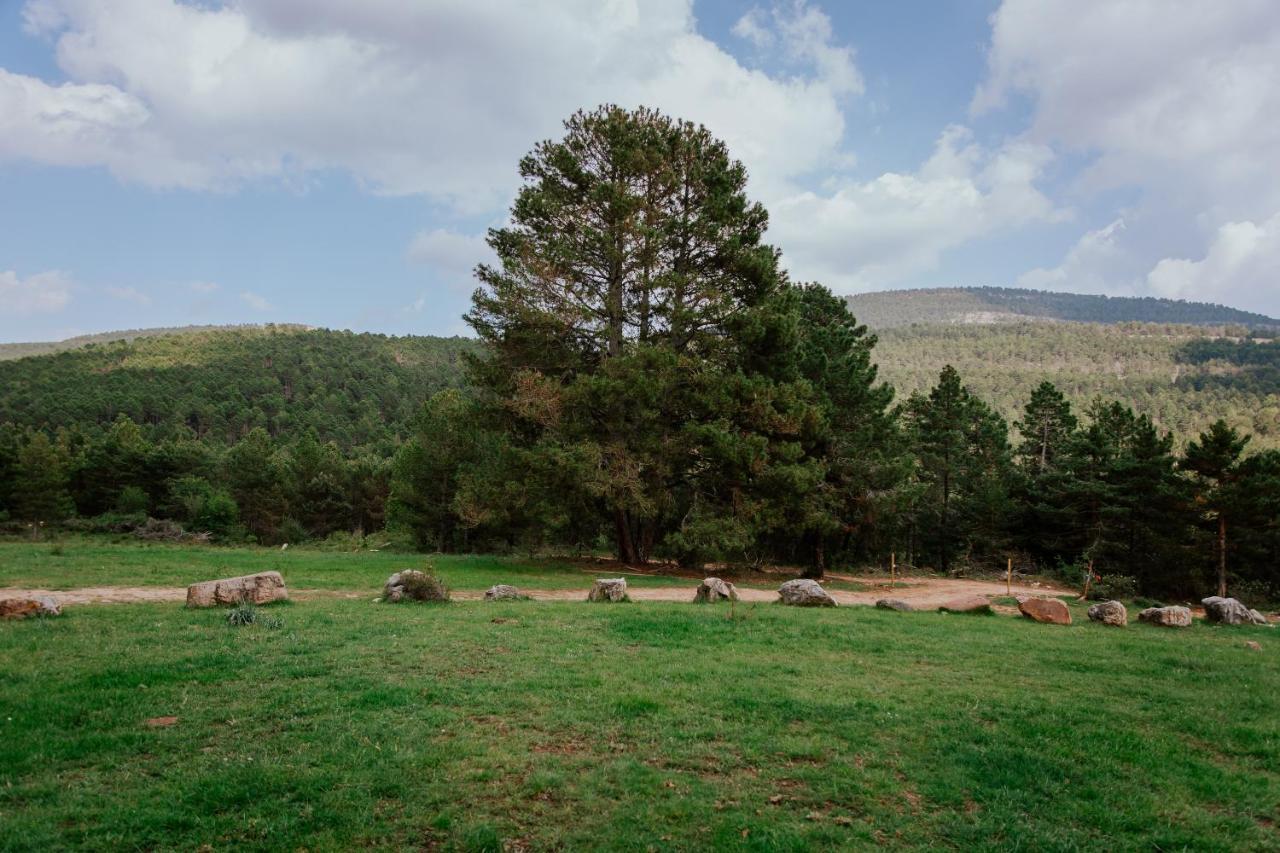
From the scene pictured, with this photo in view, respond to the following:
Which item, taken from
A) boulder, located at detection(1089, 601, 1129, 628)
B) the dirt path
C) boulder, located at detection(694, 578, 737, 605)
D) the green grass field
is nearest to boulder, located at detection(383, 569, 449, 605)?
the dirt path

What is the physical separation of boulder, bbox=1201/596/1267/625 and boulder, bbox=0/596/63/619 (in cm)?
2637

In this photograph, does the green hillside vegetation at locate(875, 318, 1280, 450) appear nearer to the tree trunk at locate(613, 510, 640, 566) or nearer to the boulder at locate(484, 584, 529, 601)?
the tree trunk at locate(613, 510, 640, 566)

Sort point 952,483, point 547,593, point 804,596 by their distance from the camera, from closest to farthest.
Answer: point 804,596, point 547,593, point 952,483

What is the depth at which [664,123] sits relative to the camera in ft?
87.6

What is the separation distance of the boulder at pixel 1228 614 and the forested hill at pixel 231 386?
8496 centimetres

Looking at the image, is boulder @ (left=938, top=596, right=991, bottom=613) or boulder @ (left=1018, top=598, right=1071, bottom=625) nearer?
boulder @ (left=1018, top=598, right=1071, bottom=625)

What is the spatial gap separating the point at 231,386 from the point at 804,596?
421 feet

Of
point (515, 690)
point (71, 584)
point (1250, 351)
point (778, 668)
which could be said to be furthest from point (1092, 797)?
point (1250, 351)

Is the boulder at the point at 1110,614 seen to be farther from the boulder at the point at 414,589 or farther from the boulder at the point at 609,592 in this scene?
the boulder at the point at 414,589

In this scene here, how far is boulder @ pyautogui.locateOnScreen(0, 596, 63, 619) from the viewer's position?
1112 centimetres

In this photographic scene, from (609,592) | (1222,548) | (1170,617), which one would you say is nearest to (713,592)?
(609,592)

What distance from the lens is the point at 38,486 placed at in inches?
2021

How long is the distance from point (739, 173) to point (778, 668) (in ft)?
75.9

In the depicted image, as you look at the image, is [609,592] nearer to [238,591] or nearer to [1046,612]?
[238,591]
